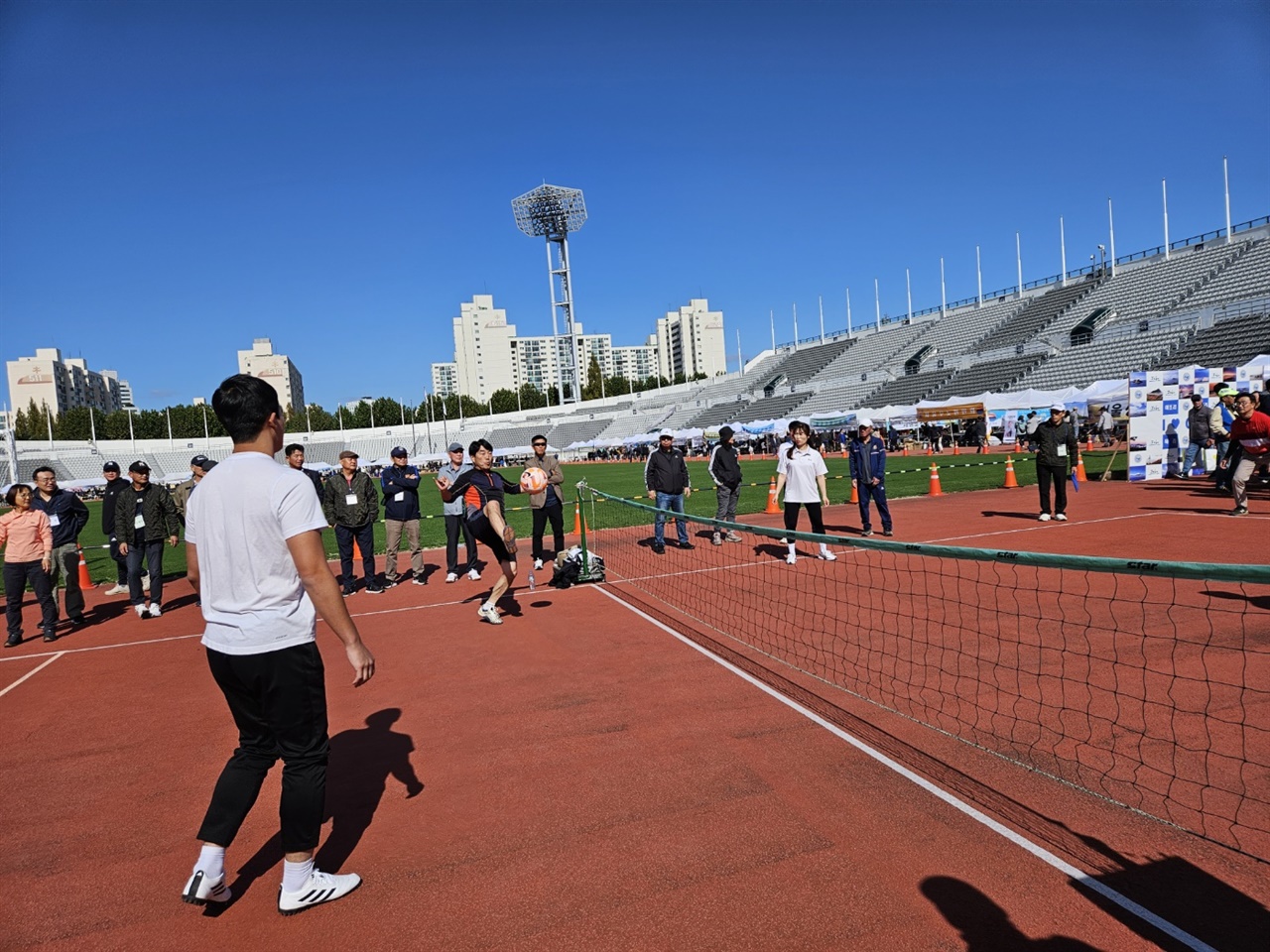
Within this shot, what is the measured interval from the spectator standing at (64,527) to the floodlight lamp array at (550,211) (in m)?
87.7

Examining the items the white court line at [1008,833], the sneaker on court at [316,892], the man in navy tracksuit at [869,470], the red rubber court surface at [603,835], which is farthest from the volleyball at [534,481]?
the sneaker on court at [316,892]

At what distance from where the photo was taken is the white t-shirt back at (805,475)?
11.2 m

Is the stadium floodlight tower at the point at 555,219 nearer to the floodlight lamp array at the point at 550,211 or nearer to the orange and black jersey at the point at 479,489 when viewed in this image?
the floodlight lamp array at the point at 550,211

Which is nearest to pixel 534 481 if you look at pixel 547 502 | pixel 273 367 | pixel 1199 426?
pixel 547 502

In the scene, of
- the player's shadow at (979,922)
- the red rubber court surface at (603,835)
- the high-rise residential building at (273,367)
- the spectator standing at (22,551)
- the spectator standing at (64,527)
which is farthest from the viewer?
the high-rise residential building at (273,367)

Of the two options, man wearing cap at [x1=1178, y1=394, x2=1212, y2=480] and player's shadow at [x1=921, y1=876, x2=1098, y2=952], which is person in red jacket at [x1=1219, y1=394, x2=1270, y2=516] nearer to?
man wearing cap at [x1=1178, y1=394, x2=1212, y2=480]

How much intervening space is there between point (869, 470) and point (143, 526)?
11363 mm

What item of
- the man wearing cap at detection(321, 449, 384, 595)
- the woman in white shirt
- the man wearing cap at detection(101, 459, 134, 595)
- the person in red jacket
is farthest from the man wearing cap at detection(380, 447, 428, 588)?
the person in red jacket

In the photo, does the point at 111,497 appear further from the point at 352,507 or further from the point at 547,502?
the point at 547,502

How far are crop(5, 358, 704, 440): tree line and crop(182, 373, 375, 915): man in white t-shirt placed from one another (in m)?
107

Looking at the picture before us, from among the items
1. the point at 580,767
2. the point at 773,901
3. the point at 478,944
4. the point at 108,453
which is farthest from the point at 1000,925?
the point at 108,453

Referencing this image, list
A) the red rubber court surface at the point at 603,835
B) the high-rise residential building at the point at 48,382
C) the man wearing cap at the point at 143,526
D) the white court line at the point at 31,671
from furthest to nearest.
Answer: the high-rise residential building at the point at 48,382 → the man wearing cap at the point at 143,526 → the white court line at the point at 31,671 → the red rubber court surface at the point at 603,835

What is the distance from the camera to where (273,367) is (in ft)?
502

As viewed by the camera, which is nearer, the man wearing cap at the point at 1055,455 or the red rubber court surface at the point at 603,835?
the red rubber court surface at the point at 603,835
